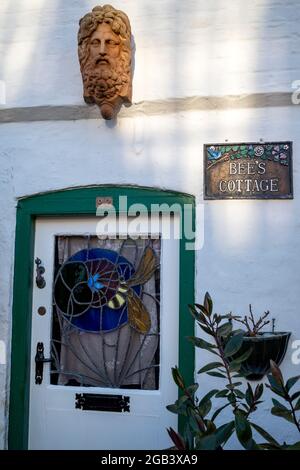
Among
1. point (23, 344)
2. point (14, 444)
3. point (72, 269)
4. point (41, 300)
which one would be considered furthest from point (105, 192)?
point (14, 444)

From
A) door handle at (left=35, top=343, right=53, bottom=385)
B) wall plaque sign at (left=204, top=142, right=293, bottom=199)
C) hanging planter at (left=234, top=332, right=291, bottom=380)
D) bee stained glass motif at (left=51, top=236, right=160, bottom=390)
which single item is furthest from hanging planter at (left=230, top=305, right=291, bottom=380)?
door handle at (left=35, top=343, right=53, bottom=385)

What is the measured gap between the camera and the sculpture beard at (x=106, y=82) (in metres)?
3.52

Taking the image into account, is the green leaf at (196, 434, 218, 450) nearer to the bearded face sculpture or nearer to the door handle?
the door handle

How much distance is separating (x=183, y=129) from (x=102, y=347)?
5.23 ft

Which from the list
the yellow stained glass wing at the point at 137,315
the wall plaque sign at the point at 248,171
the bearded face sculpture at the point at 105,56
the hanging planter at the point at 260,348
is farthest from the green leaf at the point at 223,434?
the bearded face sculpture at the point at 105,56

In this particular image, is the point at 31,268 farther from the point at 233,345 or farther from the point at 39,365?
the point at 233,345

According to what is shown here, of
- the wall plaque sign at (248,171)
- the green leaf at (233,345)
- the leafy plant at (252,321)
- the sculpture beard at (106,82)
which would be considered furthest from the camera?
the sculpture beard at (106,82)

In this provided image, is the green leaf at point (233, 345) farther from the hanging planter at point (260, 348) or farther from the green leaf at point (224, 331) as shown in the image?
the hanging planter at point (260, 348)

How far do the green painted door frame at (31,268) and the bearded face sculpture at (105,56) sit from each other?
599 mm

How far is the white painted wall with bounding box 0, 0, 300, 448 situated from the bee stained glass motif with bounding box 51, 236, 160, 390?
35 cm

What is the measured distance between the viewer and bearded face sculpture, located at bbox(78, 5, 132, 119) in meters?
3.52

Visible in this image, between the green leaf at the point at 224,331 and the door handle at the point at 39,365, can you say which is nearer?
the green leaf at the point at 224,331

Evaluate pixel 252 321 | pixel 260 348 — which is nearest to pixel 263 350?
pixel 260 348

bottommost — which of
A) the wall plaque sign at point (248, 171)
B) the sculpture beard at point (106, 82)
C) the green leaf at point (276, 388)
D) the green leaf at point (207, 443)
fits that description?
the green leaf at point (207, 443)
